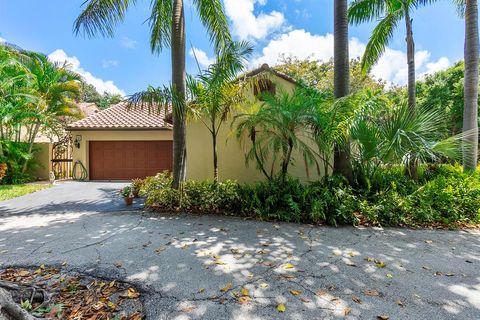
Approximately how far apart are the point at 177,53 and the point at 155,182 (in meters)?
3.79

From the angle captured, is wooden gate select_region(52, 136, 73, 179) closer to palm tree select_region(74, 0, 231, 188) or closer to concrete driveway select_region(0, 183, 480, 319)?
concrete driveway select_region(0, 183, 480, 319)

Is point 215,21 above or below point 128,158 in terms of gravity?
above

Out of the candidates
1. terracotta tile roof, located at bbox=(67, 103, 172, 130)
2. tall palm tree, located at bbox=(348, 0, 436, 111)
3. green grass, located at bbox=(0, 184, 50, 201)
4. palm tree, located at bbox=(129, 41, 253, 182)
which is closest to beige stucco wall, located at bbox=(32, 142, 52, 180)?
terracotta tile roof, located at bbox=(67, 103, 172, 130)

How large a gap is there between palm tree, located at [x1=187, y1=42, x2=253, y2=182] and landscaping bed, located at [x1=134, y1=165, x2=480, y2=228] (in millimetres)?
2121

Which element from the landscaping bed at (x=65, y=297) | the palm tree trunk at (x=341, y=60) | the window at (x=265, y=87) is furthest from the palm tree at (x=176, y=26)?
the landscaping bed at (x=65, y=297)

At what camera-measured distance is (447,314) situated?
248 cm

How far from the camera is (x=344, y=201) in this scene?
561 centimetres

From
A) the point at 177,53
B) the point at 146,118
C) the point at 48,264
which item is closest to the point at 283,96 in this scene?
the point at 177,53

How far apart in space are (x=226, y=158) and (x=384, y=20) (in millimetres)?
7449

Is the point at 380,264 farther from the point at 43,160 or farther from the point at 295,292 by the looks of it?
the point at 43,160

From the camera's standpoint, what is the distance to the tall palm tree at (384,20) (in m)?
8.20

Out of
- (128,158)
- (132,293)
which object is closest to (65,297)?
(132,293)

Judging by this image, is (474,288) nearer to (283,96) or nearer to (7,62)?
(283,96)

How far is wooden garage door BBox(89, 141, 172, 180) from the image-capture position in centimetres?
1334
